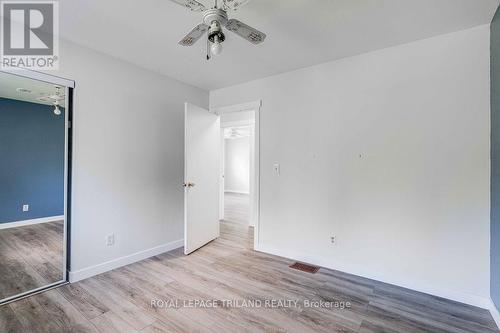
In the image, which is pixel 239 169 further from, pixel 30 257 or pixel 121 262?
pixel 30 257

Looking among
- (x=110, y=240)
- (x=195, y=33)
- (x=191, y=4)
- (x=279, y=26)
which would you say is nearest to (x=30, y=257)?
(x=110, y=240)

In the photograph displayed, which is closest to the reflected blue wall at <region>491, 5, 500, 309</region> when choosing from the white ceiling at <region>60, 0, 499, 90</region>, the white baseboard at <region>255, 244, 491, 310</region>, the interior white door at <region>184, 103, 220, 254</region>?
the white baseboard at <region>255, 244, 491, 310</region>

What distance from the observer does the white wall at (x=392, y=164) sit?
6.97 ft

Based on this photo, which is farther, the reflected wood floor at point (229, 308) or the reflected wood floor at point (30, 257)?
the reflected wood floor at point (30, 257)

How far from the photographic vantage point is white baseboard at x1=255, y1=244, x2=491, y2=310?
82.7 inches

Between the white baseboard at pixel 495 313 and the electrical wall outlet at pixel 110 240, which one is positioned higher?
the electrical wall outlet at pixel 110 240

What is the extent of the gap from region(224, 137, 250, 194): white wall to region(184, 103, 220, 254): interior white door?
6.18 meters

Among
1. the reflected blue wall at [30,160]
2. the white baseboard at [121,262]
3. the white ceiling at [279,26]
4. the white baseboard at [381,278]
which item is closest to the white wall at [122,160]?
the white baseboard at [121,262]

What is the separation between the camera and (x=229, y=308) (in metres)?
2.05

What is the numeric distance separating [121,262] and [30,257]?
114 centimetres

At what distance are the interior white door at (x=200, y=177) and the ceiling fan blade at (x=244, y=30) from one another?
5.59 feet

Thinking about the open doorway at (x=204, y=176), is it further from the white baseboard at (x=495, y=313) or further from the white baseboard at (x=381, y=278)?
the white baseboard at (x=495, y=313)

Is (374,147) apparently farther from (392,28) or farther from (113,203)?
(113,203)

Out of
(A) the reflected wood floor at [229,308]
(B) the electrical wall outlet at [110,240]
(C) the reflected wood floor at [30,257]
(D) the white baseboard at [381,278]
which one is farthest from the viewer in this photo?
(B) the electrical wall outlet at [110,240]
